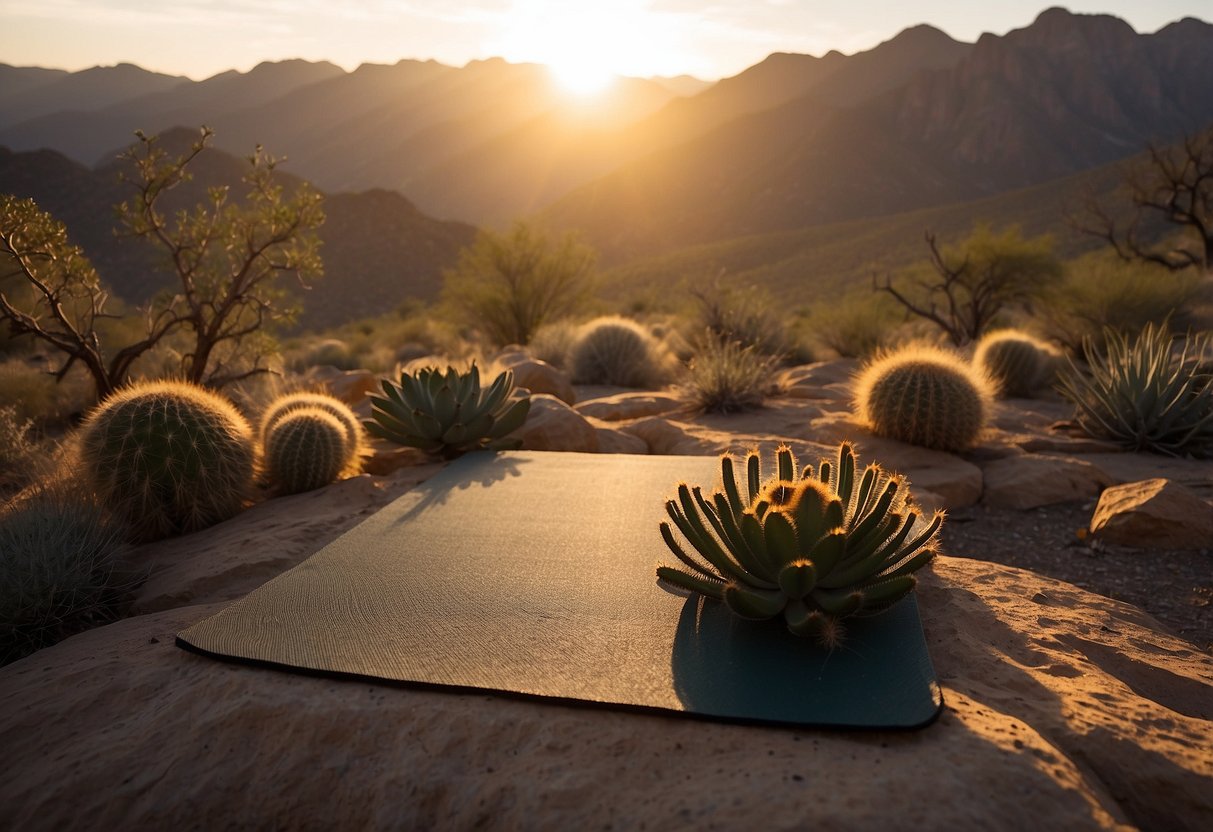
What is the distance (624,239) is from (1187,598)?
60.5 meters

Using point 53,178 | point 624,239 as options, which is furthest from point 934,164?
point 53,178

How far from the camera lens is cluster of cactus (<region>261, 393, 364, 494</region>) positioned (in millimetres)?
5785

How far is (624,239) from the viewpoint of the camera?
62.6m

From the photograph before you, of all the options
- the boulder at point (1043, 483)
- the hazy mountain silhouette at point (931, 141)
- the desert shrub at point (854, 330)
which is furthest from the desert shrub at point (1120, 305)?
the hazy mountain silhouette at point (931, 141)

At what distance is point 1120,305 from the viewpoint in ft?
43.4

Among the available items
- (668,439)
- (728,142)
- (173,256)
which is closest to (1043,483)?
(668,439)

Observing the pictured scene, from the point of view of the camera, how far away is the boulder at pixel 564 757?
6.54 ft

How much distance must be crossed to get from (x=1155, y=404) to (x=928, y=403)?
1.94m

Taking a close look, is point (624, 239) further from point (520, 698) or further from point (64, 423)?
point (520, 698)

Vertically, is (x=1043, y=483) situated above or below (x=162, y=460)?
below

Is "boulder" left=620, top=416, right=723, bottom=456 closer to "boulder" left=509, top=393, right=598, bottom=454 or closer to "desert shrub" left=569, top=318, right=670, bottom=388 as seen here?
"boulder" left=509, top=393, right=598, bottom=454

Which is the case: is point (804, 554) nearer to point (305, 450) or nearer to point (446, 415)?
point (446, 415)

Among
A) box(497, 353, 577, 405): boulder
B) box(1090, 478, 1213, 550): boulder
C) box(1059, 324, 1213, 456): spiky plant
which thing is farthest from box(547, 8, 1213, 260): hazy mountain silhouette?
box(1090, 478, 1213, 550): boulder

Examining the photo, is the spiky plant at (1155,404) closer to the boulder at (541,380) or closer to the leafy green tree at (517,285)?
the boulder at (541,380)
